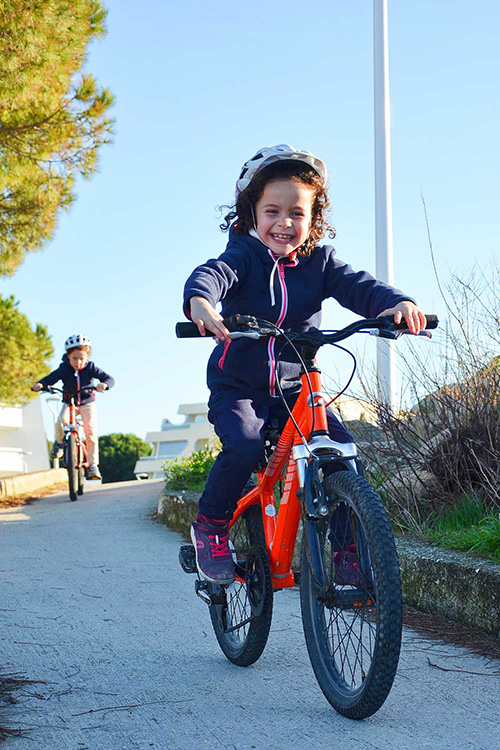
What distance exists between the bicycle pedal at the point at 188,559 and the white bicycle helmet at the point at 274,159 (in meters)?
1.51

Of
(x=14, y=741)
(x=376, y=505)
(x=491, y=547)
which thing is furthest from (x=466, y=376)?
(x=14, y=741)

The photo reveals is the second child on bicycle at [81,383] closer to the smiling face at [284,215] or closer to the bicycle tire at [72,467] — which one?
the bicycle tire at [72,467]

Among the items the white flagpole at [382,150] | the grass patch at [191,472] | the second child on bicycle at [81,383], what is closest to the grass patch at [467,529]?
the grass patch at [191,472]

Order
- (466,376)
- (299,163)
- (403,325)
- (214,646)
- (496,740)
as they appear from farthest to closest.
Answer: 1. (466,376)
2. (214,646)
3. (299,163)
4. (403,325)
5. (496,740)

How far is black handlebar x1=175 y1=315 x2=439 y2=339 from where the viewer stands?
2.87 meters

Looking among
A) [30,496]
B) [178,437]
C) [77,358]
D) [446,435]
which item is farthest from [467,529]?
[178,437]

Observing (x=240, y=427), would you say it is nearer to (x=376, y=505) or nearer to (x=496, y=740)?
(x=376, y=505)

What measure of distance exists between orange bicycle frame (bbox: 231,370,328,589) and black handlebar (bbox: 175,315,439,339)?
220 mm

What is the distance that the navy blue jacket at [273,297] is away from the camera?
3.32 m

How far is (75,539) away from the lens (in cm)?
754

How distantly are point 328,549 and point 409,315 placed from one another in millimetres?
822

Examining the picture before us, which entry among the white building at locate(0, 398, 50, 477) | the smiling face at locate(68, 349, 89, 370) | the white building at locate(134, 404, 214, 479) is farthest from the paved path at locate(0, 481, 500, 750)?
the white building at locate(134, 404, 214, 479)

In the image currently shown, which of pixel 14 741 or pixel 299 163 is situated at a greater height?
pixel 299 163

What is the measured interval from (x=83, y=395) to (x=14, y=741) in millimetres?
9465
